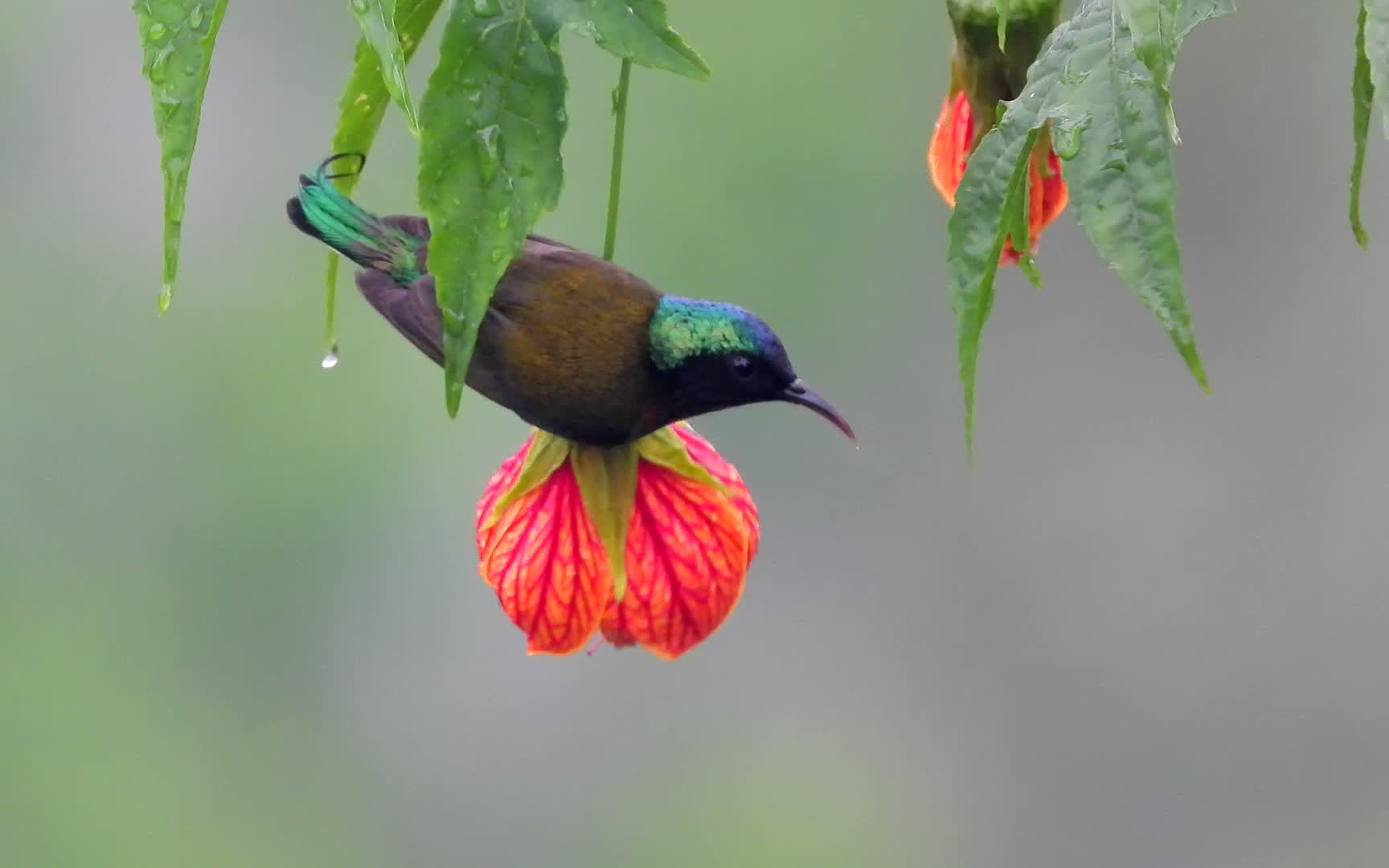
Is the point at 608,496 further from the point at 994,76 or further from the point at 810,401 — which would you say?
the point at 994,76

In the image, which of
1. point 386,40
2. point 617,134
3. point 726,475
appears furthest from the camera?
point 726,475

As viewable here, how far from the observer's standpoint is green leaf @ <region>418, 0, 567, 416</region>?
1.17ft

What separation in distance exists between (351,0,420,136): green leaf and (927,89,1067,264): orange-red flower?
0.86 ft

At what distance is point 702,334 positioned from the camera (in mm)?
506

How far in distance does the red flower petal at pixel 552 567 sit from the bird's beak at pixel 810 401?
0.27 feet

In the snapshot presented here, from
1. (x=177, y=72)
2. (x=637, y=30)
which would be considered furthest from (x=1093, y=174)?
A: (x=177, y=72)

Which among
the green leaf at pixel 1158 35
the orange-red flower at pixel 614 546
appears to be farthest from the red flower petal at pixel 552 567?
the green leaf at pixel 1158 35

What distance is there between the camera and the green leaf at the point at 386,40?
1.13 ft

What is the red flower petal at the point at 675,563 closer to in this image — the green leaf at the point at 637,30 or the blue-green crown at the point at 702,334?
the blue-green crown at the point at 702,334

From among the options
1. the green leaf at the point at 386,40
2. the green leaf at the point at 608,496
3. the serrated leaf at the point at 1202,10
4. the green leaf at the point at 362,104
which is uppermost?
the serrated leaf at the point at 1202,10

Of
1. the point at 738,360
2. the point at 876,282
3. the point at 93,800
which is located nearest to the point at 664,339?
the point at 738,360

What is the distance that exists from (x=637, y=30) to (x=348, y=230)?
0.63ft

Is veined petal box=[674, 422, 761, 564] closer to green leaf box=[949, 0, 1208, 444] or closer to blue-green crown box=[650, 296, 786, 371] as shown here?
blue-green crown box=[650, 296, 786, 371]

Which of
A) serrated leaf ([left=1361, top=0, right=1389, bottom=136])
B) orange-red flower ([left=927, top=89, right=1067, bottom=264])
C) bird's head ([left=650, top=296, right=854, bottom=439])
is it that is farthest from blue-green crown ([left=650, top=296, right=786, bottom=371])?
serrated leaf ([left=1361, top=0, right=1389, bottom=136])
